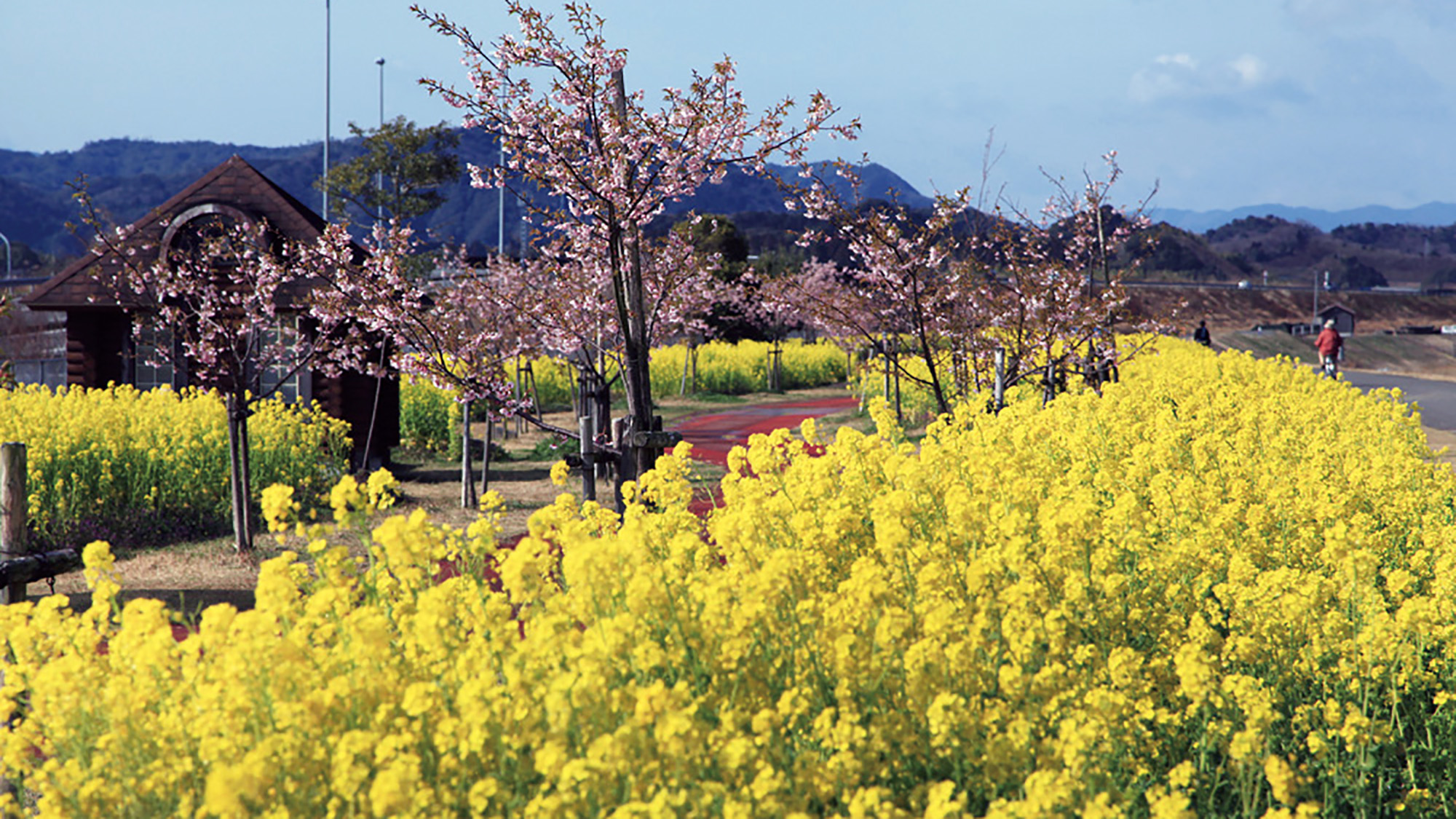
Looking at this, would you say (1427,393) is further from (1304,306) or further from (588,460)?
(1304,306)

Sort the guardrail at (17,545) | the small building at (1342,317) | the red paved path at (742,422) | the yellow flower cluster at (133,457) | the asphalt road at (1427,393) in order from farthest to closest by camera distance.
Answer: the small building at (1342,317), the asphalt road at (1427,393), the red paved path at (742,422), the yellow flower cluster at (133,457), the guardrail at (17,545)

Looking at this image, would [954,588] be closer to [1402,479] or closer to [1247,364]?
[1402,479]

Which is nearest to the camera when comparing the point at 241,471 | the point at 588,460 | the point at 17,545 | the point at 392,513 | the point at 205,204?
the point at 17,545

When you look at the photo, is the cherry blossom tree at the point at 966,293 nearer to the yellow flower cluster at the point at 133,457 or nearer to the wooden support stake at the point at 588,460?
the wooden support stake at the point at 588,460

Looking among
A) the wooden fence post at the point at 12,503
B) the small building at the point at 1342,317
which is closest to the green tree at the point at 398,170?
the wooden fence post at the point at 12,503

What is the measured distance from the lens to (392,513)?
11031 millimetres

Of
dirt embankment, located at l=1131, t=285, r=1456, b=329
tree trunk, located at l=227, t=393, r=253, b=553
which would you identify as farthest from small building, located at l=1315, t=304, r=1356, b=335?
tree trunk, located at l=227, t=393, r=253, b=553

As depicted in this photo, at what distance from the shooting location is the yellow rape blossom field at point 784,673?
8.68 feet

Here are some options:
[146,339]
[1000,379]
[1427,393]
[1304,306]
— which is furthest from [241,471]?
[1304,306]

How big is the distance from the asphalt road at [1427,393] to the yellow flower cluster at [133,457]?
45.1 ft

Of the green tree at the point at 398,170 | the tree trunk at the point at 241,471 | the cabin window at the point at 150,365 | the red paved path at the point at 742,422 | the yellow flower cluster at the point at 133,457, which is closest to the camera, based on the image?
the tree trunk at the point at 241,471

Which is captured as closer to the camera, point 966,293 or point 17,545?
point 17,545

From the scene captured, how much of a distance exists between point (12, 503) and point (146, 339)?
38.9 feet

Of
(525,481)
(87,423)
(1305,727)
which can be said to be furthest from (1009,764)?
(525,481)
